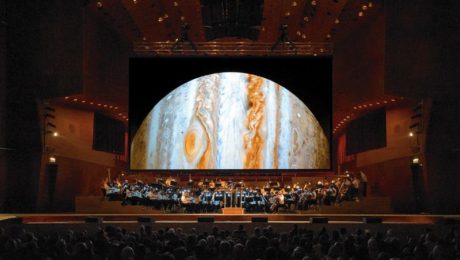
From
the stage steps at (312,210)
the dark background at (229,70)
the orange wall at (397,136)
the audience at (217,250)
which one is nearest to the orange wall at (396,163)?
the orange wall at (397,136)

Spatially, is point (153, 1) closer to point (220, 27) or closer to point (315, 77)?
point (220, 27)

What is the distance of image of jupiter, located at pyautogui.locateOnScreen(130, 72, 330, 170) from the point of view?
2480cm

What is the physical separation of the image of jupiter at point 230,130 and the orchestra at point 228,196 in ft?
16.6

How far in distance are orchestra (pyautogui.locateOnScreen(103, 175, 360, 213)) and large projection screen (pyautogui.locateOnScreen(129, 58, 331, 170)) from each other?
5.04m

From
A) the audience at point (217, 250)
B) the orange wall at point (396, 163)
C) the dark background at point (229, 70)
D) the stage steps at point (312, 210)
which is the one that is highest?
the dark background at point (229, 70)

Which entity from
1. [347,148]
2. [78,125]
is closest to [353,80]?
[347,148]

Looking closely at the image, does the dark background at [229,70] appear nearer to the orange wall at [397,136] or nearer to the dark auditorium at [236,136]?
the dark auditorium at [236,136]

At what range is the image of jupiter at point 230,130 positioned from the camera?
24797 mm

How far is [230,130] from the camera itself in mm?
25312

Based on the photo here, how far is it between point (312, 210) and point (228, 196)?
2.63m

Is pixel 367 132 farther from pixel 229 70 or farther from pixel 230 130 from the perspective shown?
pixel 229 70

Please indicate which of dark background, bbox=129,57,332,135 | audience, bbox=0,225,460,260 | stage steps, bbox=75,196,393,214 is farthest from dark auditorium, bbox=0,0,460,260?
audience, bbox=0,225,460,260

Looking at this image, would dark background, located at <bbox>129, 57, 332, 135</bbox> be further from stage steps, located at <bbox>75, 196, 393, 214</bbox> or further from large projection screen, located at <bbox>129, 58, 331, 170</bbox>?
stage steps, located at <bbox>75, 196, 393, 214</bbox>

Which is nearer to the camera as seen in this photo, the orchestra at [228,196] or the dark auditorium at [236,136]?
the dark auditorium at [236,136]
